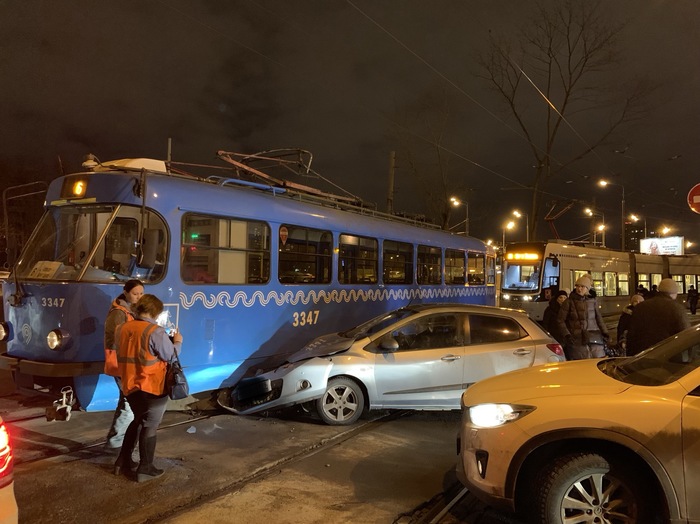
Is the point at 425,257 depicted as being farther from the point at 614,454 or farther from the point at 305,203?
the point at 614,454

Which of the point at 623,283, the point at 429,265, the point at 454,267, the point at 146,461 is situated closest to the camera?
the point at 146,461

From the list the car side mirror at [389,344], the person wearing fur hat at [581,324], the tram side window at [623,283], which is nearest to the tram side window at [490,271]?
the person wearing fur hat at [581,324]

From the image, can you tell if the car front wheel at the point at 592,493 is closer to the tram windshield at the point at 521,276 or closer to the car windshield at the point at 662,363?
the car windshield at the point at 662,363

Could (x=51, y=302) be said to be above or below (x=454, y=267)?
below

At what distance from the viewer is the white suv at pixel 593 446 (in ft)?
10.2

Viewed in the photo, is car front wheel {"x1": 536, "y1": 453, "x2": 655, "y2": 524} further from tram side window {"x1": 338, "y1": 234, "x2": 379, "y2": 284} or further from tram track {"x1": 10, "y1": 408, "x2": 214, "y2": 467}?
tram side window {"x1": 338, "y1": 234, "x2": 379, "y2": 284}

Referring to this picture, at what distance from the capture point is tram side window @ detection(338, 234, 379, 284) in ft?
30.6

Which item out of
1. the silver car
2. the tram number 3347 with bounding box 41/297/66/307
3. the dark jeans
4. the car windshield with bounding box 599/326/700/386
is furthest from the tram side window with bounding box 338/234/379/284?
the car windshield with bounding box 599/326/700/386

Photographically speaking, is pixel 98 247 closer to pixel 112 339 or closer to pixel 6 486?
pixel 112 339

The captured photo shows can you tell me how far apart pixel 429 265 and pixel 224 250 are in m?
6.07

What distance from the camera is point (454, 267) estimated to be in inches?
521

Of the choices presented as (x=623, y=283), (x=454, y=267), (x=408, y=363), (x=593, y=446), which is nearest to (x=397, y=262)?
(x=454, y=267)

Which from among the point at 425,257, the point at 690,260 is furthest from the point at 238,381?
the point at 690,260

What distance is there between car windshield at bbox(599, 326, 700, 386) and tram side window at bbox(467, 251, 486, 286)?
971 cm
